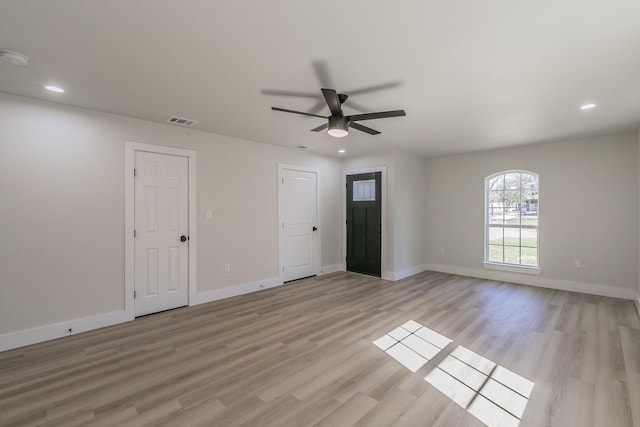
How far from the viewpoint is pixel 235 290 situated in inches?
183

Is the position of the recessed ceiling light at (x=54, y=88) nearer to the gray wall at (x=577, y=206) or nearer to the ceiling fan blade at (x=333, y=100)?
the ceiling fan blade at (x=333, y=100)

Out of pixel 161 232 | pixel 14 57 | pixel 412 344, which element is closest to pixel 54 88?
pixel 14 57

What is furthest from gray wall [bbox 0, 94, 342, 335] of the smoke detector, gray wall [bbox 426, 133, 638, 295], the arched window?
the arched window

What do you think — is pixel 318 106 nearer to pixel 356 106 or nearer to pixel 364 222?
pixel 356 106

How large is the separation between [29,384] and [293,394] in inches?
84.5

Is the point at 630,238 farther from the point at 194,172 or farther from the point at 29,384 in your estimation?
the point at 29,384

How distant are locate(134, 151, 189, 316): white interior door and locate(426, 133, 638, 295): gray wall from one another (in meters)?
5.29

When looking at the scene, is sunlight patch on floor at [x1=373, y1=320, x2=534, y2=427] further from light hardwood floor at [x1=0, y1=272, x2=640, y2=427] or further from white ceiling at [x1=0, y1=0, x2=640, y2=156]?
white ceiling at [x1=0, y1=0, x2=640, y2=156]

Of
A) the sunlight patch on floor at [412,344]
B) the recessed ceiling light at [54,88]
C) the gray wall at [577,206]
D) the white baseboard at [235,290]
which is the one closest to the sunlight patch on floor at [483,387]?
the sunlight patch on floor at [412,344]

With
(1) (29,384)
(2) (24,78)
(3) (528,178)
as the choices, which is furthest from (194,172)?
(3) (528,178)

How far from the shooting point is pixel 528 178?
5355mm

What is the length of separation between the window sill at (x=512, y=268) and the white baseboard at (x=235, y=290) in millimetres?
4078

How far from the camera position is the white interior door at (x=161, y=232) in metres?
3.75

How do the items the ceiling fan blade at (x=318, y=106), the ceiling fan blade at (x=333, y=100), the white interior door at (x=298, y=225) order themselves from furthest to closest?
the white interior door at (x=298, y=225) → the ceiling fan blade at (x=318, y=106) → the ceiling fan blade at (x=333, y=100)
